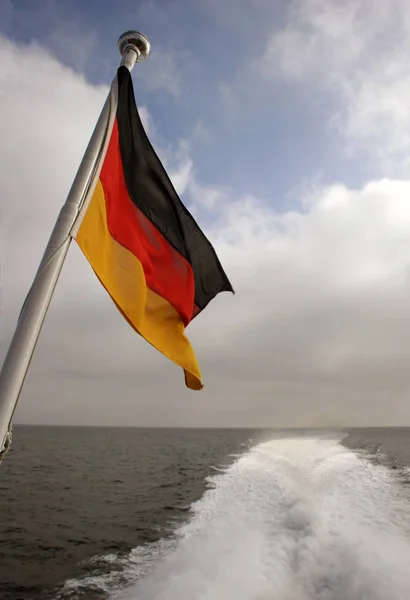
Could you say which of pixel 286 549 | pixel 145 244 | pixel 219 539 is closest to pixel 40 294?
pixel 145 244

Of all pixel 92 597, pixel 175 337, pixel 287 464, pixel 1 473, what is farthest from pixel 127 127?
pixel 1 473

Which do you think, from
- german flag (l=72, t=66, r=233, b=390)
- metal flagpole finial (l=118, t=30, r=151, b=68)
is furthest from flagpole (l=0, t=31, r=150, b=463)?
metal flagpole finial (l=118, t=30, r=151, b=68)

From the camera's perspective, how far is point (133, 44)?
454 centimetres

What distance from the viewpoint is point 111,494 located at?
72.8 ft

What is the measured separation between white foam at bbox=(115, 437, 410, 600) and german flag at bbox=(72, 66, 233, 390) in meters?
5.47

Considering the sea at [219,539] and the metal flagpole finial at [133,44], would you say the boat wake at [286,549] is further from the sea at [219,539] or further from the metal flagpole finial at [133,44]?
the metal flagpole finial at [133,44]

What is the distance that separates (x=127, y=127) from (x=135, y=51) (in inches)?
34.0

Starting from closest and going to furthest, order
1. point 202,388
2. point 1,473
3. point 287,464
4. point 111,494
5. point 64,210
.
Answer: point 64,210 < point 202,388 < point 111,494 < point 287,464 < point 1,473

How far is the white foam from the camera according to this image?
7.39m

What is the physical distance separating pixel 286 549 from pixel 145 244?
8.96m

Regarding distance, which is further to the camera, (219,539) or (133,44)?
(219,539)

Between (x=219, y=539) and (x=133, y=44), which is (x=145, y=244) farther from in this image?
(x=219, y=539)

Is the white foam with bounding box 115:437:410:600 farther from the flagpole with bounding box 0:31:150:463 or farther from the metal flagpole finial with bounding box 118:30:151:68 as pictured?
the metal flagpole finial with bounding box 118:30:151:68

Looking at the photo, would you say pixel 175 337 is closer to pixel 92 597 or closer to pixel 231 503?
pixel 92 597
